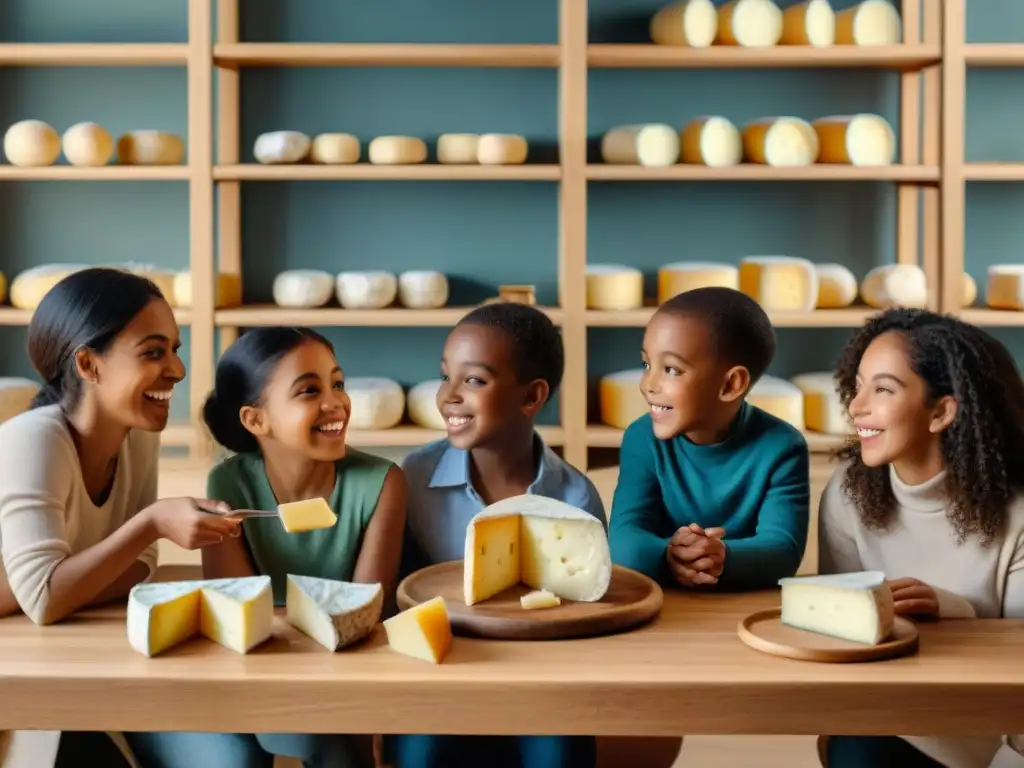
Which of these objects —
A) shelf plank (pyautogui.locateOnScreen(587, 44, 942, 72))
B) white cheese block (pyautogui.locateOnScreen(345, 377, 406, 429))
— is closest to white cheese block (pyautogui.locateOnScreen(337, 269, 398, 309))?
white cheese block (pyautogui.locateOnScreen(345, 377, 406, 429))

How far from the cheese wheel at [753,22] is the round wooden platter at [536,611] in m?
2.47

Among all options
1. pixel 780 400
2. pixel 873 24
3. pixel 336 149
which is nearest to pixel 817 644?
pixel 780 400

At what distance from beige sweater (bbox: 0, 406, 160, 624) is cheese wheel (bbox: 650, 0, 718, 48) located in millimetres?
2496

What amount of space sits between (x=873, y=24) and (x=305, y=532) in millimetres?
2652

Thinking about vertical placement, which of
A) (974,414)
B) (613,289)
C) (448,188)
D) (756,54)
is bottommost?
(974,414)

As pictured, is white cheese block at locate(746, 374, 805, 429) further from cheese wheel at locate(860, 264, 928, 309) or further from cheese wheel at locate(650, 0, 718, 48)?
cheese wheel at locate(650, 0, 718, 48)

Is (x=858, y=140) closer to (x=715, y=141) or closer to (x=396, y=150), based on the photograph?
(x=715, y=141)

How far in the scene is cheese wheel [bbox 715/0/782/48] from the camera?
353 cm

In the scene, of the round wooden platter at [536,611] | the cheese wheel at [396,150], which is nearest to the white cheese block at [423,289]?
the cheese wheel at [396,150]

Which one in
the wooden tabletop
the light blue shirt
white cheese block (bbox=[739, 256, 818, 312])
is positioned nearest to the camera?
the wooden tabletop

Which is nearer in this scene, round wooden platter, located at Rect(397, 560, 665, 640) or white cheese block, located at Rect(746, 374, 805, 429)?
round wooden platter, located at Rect(397, 560, 665, 640)

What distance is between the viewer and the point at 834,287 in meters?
3.64

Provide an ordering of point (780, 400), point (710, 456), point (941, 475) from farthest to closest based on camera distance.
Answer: point (780, 400), point (710, 456), point (941, 475)

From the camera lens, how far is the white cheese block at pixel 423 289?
3.61 meters
